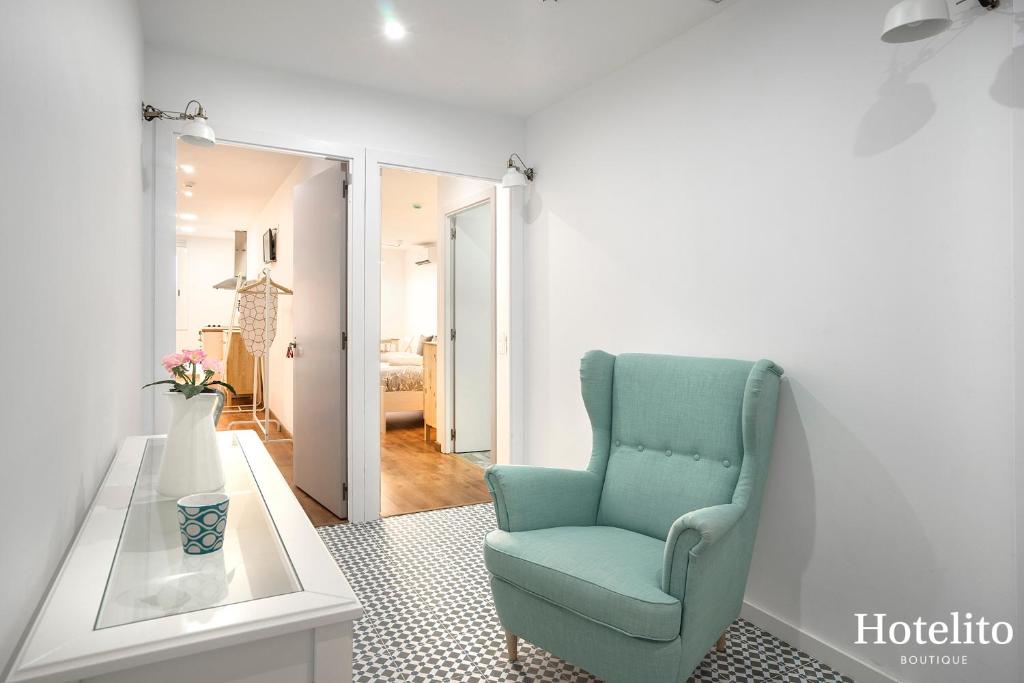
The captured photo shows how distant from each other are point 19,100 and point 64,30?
1.32 ft

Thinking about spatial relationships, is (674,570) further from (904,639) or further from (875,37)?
(875,37)

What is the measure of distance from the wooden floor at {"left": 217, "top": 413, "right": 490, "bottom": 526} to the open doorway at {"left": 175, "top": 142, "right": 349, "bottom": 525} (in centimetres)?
3

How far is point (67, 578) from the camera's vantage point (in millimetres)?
988

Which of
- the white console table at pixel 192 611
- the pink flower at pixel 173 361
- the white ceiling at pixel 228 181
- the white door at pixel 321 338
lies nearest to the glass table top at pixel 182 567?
the white console table at pixel 192 611

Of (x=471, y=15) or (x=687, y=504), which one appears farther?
(x=471, y=15)

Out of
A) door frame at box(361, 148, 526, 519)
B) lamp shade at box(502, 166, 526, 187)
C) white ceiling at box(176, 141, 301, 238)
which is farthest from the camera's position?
white ceiling at box(176, 141, 301, 238)

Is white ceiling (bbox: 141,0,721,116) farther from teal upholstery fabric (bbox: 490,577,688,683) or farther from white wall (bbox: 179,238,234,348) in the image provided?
white wall (bbox: 179,238,234,348)

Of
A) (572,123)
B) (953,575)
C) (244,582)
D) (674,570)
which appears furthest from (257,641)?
(572,123)

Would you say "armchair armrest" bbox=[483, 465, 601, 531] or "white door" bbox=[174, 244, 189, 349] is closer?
"armchair armrest" bbox=[483, 465, 601, 531]

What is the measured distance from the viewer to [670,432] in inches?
90.5

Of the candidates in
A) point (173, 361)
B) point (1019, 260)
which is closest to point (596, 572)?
point (173, 361)

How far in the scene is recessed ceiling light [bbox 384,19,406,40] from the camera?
269 centimetres

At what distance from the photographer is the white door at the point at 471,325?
5270mm

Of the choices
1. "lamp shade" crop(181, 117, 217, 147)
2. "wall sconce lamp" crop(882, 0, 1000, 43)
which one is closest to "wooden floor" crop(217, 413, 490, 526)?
"lamp shade" crop(181, 117, 217, 147)
